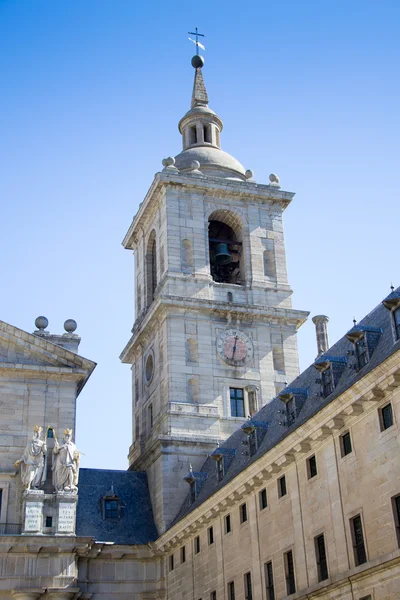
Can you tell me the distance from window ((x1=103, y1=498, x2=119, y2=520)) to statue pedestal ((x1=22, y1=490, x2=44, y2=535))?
4.79 m

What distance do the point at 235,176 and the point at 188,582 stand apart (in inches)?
1080

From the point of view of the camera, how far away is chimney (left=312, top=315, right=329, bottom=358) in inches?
1795

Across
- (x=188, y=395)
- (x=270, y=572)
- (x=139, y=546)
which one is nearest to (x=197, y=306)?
(x=188, y=395)

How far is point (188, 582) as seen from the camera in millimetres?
39750

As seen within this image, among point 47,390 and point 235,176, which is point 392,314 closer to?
point 47,390

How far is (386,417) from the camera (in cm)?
2655

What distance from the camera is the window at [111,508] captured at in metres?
45.0

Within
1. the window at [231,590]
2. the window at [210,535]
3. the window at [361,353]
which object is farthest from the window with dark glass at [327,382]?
the window at [210,535]

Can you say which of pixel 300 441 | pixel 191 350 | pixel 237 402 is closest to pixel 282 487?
pixel 300 441

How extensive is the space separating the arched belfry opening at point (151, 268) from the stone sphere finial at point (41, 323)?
8.81 meters

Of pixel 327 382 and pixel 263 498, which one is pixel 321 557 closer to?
pixel 263 498

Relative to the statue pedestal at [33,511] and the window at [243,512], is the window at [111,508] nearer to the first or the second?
the statue pedestal at [33,511]

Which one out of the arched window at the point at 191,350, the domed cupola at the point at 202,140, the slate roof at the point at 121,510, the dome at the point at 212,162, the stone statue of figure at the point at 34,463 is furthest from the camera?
the domed cupola at the point at 202,140

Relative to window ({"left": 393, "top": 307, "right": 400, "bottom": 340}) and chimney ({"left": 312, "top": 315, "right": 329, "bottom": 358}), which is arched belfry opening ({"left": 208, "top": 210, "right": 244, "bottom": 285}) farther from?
window ({"left": 393, "top": 307, "right": 400, "bottom": 340})
